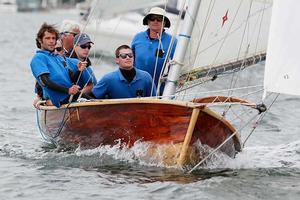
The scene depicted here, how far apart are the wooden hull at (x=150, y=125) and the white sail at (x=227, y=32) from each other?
103 cm

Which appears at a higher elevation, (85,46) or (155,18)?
(155,18)

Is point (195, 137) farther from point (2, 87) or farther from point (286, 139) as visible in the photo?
point (2, 87)

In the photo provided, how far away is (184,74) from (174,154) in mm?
1175

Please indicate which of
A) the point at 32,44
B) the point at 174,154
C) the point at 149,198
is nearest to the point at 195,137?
the point at 174,154

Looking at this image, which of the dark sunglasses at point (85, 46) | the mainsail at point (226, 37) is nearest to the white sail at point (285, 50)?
the mainsail at point (226, 37)

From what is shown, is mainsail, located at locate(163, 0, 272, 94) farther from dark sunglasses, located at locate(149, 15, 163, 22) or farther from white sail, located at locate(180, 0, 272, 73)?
dark sunglasses, located at locate(149, 15, 163, 22)

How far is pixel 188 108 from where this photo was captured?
27.3ft

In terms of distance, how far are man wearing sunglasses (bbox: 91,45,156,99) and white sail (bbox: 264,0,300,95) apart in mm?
1833

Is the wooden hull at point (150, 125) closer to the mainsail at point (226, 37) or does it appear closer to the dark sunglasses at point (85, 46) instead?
the dark sunglasses at point (85, 46)

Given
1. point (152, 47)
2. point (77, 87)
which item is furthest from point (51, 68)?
point (152, 47)

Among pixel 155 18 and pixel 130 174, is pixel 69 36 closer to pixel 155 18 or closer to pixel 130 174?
Result: pixel 155 18

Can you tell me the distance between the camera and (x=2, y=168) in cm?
901

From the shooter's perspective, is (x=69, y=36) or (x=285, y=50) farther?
(x=69, y=36)

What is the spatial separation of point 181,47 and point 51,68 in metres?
1.42
